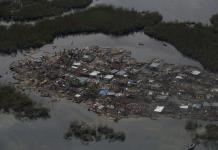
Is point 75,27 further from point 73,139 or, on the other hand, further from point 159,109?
point 73,139

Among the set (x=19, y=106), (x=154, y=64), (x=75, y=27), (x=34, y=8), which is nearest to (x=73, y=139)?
(x=19, y=106)

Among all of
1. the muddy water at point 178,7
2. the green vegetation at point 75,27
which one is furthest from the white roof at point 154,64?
the muddy water at point 178,7

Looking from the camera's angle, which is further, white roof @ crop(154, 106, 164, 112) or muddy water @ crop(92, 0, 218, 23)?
muddy water @ crop(92, 0, 218, 23)

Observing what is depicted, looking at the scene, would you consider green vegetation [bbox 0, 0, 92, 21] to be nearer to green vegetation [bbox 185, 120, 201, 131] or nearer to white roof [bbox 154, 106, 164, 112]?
white roof [bbox 154, 106, 164, 112]

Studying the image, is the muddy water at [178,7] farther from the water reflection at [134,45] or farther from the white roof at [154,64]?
the white roof at [154,64]

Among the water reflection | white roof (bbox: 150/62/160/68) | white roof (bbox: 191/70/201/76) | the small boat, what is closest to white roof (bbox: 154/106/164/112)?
the small boat

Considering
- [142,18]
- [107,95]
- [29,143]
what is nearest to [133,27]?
[142,18]

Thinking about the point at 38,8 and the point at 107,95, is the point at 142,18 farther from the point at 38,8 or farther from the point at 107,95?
the point at 107,95
